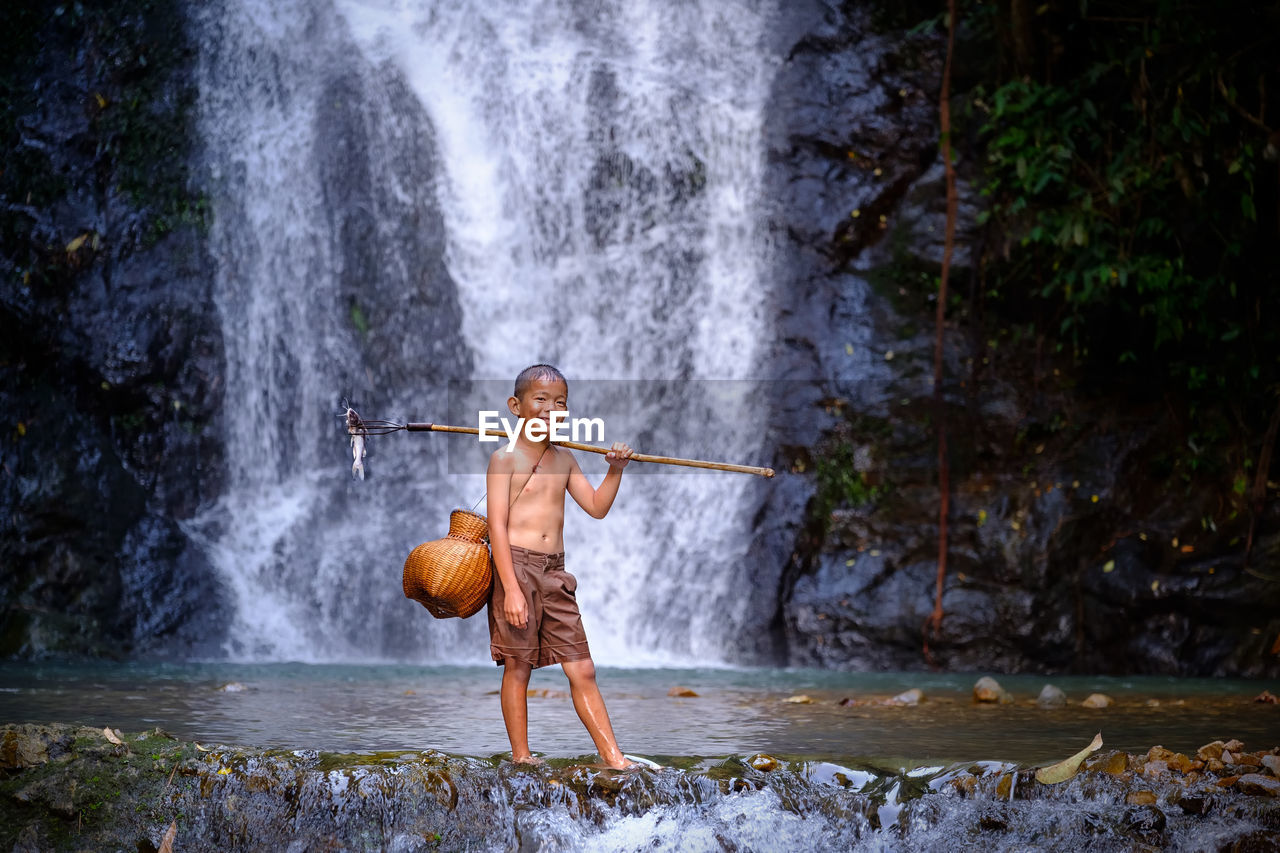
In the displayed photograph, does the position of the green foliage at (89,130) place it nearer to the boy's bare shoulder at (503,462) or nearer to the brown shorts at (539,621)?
the boy's bare shoulder at (503,462)

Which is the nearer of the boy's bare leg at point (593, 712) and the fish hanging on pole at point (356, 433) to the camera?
the boy's bare leg at point (593, 712)

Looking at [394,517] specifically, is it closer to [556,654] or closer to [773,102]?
[773,102]

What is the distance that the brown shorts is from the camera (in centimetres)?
398

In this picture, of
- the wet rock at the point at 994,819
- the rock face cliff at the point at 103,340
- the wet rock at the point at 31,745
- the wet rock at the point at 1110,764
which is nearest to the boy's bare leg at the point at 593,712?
the wet rock at the point at 994,819

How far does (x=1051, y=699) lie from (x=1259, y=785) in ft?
10.1

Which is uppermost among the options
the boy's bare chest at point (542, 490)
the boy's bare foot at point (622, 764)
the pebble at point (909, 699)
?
the boy's bare chest at point (542, 490)

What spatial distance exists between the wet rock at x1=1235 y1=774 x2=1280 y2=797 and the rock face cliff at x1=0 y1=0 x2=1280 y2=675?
5.76 metres

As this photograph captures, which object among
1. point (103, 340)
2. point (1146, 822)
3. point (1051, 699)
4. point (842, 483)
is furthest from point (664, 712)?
point (103, 340)

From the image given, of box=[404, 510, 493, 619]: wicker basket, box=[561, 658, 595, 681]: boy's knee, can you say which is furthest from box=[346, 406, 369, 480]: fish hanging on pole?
box=[561, 658, 595, 681]: boy's knee

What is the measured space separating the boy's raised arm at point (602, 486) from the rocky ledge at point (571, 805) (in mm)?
841

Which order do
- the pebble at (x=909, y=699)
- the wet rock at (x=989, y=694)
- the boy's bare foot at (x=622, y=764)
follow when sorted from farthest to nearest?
the wet rock at (x=989, y=694) < the pebble at (x=909, y=699) < the boy's bare foot at (x=622, y=764)

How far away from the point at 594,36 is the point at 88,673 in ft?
23.4

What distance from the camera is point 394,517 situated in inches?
421

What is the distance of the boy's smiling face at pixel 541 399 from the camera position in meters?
4.01
